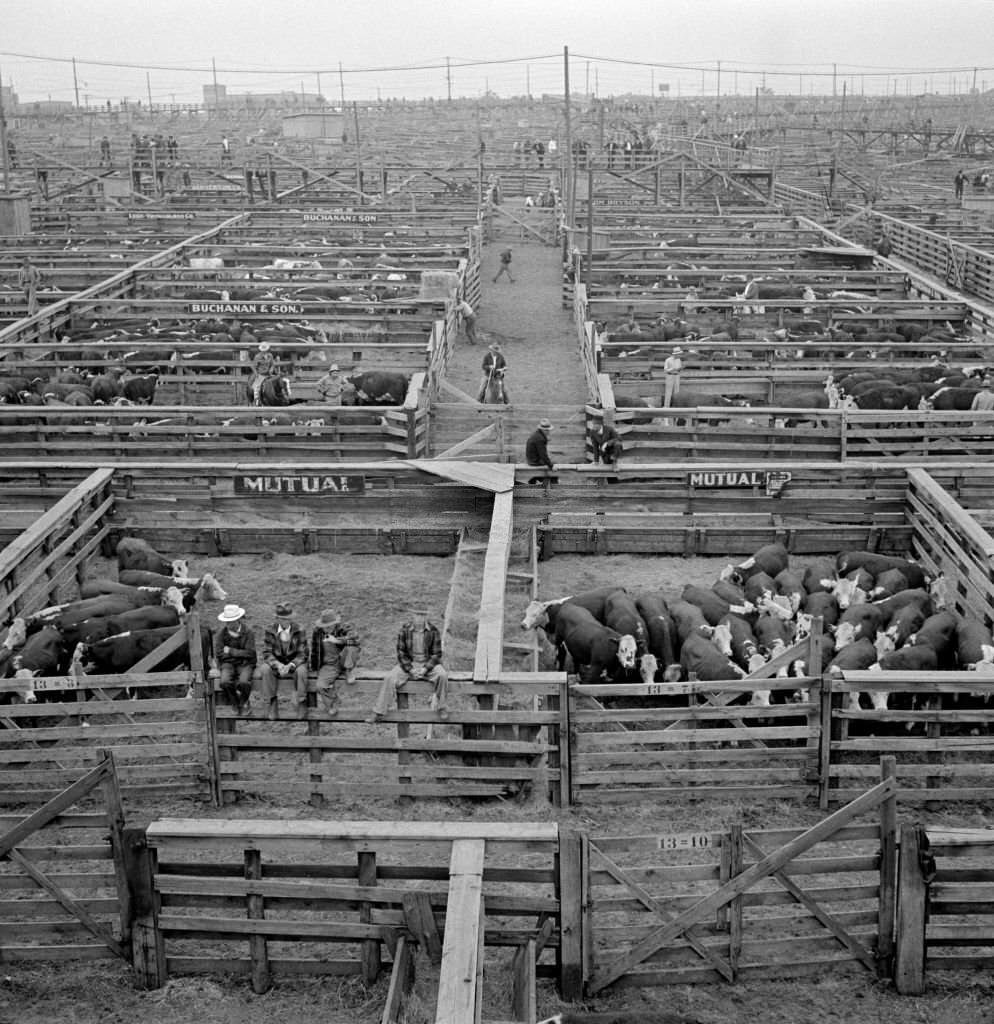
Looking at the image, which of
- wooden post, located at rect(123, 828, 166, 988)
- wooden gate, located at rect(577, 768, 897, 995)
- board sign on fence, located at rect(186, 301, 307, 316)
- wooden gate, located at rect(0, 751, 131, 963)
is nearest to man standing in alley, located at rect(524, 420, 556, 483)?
wooden gate, located at rect(577, 768, 897, 995)

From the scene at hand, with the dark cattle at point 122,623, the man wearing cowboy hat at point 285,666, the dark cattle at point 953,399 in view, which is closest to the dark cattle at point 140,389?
the dark cattle at point 122,623

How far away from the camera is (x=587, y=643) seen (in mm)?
11336

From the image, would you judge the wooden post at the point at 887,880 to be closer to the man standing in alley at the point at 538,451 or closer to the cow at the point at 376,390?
the man standing in alley at the point at 538,451

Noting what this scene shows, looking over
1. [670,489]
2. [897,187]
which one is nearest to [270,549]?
[670,489]

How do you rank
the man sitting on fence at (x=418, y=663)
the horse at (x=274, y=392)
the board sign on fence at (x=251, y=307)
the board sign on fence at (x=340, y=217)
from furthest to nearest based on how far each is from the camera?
1. the board sign on fence at (x=340, y=217)
2. the board sign on fence at (x=251, y=307)
3. the horse at (x=274, y=392)
4. the man sitting on fence at (x=418, y=663)

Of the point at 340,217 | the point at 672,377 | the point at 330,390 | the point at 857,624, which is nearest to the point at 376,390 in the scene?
the point at 330,390

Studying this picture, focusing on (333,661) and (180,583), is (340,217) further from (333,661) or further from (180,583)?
(333,661)

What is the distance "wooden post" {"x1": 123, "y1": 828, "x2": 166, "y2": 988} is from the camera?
23.5 feet

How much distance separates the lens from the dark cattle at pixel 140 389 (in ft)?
65.4

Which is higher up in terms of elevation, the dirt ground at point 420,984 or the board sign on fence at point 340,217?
the board sign on fence at point 340,217

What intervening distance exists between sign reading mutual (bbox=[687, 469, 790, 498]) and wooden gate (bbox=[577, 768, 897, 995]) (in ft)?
24.8

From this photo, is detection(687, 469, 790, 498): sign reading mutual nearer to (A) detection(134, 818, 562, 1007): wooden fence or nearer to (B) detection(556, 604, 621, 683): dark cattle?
(B) detection(556, 604, 621, 683): dark cattle

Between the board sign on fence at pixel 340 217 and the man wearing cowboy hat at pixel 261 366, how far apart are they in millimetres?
20605

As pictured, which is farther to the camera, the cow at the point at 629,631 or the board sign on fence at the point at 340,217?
the board sign on fence at the point at 340,217
